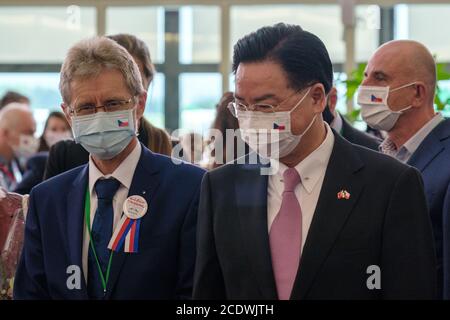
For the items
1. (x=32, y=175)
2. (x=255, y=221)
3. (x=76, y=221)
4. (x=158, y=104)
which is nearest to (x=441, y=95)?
(x=32, y=175)

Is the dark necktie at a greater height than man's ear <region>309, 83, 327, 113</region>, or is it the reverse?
man's ear <region>309, 83, 327, 113</region>

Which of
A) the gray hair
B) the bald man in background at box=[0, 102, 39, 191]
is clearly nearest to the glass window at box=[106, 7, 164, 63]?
the bald man in background at box=[0, 102, 39, 191]

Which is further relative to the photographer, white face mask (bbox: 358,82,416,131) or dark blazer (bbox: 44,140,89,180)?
white face mask (bbox: 358,82,416,131)

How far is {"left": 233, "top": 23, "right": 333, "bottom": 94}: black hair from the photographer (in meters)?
2.70

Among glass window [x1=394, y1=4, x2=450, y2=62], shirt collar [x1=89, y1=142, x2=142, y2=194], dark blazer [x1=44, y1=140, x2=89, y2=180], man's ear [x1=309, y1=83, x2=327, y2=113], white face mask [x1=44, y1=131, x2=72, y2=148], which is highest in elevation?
glass window [x1=394, y1=4, x2=450, y2=62]

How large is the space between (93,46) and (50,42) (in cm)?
864

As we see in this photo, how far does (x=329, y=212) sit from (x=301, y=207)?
0.11 metres

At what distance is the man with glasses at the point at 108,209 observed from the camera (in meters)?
2.89

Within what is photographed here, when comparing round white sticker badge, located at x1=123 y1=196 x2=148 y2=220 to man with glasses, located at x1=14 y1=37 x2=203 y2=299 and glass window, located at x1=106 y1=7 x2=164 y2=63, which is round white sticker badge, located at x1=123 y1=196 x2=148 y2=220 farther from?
glass window, located at x1=106 y1=7 x2=164 y2=63

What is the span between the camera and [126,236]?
2.90 meters

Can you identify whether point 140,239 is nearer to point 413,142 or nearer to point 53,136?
point 413,142

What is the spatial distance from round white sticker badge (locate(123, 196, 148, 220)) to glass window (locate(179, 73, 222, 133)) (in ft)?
26.8

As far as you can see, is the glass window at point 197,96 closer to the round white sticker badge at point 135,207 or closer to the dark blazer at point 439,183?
the dark blazer at point 439,183
